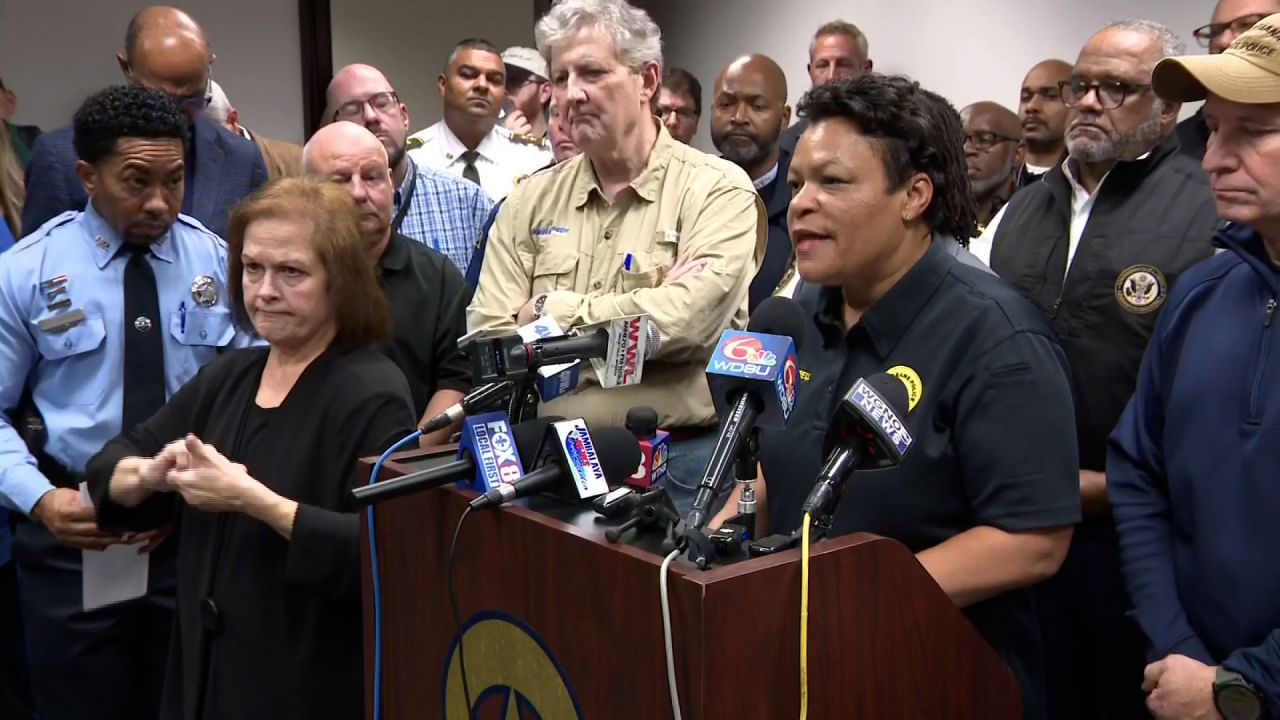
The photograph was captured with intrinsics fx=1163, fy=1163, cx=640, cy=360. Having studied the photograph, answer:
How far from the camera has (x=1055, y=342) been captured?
5.30ft

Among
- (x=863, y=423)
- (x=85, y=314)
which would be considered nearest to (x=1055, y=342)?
(x=863, y=423)

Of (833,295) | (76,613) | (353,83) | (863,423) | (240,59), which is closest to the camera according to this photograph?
(863,423)

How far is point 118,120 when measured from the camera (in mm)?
2420

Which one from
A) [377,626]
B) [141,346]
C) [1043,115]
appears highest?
[1043,115]

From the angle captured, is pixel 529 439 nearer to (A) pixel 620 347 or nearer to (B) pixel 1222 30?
(A) pixel 620 347

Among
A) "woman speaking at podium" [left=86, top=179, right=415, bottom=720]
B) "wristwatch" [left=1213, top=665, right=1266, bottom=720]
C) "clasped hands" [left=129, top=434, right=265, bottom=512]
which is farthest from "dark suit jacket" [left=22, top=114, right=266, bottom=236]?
"wristwatch" [left=1213, top=665, right=1266, bottom=720]

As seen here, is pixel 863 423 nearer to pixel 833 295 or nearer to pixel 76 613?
pixel 833 295

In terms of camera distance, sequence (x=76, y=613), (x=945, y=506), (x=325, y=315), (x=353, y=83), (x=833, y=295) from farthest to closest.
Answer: (x=353, y=83) → (x=76, y=613) → (x=325, y=315) → (x=833, y=295) → (x=945, y=506)

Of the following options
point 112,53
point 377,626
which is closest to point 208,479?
point 377,626

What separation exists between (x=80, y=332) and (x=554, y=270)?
38.7 inches

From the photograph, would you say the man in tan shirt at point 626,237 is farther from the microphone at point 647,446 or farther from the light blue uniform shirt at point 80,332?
the light blue uniform shirt at point 80,332

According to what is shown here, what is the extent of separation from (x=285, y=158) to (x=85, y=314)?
162 cm

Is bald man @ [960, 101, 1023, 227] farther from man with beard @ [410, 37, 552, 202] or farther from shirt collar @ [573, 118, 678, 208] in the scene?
shirt collar @ [573, 118, 678, 208]

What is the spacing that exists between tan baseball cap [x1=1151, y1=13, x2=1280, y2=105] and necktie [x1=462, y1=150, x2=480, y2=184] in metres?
3.11
